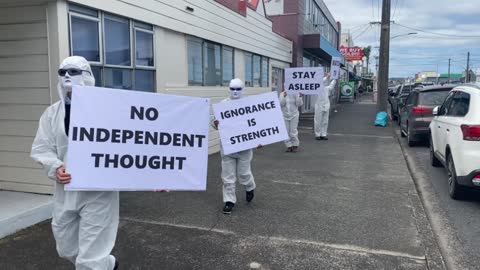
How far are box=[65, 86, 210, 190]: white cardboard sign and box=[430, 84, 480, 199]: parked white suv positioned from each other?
13.0 feet

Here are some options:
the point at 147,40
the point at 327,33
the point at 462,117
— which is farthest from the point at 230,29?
the point at 327,33

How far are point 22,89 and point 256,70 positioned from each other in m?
9.65

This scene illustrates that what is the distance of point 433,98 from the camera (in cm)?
1130

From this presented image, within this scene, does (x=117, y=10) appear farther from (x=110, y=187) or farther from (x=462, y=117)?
(x=462, y=117)

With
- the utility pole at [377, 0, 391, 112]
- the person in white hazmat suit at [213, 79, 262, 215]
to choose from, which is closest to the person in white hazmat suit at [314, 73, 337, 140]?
the utility pole at [377, 0, 391, 112]

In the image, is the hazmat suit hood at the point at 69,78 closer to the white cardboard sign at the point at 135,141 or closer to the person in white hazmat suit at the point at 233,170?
the white cardboard sign at the point at 135,141

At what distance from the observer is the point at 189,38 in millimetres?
9312

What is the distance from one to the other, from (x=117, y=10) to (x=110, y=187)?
416cm

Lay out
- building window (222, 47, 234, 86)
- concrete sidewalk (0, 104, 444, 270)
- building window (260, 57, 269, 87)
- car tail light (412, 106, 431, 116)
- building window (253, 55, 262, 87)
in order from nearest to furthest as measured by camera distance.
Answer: concrete sidewalk (0, 104, 444, 270) → car tail light (412, 106, 431, 116) → building window (222, 47, 234, 86) → building window (253, 55, 262, 87) → building window (260, 57, 269, 87)

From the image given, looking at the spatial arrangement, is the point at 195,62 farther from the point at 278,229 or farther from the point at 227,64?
the point at 278,229

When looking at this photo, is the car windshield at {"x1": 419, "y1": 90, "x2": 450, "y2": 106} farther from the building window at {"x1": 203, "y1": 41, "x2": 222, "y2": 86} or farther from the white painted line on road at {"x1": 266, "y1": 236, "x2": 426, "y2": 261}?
the white painted line on road at {"x1": 266, "y1": 236, "x2": 426, "y2": 261}

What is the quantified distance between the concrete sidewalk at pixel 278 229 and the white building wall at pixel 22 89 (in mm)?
1050

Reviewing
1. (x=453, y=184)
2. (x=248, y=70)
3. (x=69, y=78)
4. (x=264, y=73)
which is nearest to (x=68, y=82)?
(x=69, y=78)

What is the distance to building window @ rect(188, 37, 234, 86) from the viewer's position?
9.56 metres
